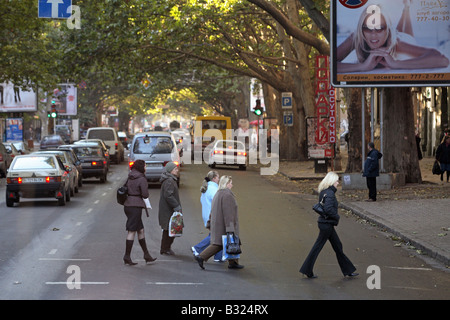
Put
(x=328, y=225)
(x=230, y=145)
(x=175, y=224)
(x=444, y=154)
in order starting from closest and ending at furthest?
(x=328, y=225)
(x=175, y=224)
(x=444, y=154)
(x=230, y=145)

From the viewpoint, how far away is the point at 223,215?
11453 millimetres

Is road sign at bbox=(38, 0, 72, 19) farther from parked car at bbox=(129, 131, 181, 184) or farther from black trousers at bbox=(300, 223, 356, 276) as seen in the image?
black trousers at bbox=(300, 223, 356, 276)

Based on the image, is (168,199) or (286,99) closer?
(168,199)

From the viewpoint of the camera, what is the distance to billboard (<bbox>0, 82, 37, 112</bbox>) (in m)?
66.1

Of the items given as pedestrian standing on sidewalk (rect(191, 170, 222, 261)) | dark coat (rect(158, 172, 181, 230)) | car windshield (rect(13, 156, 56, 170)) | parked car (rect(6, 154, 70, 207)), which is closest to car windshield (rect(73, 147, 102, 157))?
car windshield (rect(13, 156, 56, 170))

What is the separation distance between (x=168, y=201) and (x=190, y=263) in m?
1.12

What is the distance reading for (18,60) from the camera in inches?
1435

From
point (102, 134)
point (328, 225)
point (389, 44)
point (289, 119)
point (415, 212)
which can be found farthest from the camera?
point (102, 134)

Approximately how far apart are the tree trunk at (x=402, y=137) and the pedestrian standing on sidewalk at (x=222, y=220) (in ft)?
49.1

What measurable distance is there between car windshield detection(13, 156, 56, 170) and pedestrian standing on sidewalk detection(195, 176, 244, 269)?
11029 mm

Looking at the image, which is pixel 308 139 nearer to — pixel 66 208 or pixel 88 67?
pixel 88 67

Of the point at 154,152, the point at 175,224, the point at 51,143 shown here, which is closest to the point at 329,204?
the point at 175,224

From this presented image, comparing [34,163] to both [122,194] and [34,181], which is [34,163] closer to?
[34,181]

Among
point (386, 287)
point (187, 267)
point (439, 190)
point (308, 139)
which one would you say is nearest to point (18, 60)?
point (308, 139)
